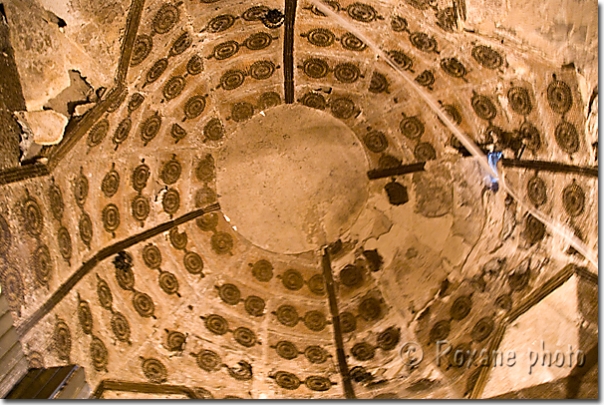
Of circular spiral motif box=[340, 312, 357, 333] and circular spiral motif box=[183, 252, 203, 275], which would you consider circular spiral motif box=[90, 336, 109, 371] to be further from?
circular spiral motif box=[340, 312, 357, 333]

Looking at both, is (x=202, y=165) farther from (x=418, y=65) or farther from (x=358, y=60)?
(x=418, y=65)

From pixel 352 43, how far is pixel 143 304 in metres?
3.03

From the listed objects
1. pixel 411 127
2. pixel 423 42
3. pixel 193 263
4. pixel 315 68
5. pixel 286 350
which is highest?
pixel 315 68

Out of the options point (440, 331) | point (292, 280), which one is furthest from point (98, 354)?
point (440, 331)

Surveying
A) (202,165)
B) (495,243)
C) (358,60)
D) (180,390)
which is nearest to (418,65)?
(358,60)

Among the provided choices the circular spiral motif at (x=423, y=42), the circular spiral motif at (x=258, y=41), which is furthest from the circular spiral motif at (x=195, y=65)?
the circular spiral motif at (x=423, y=42)

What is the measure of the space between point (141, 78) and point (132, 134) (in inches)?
22.6

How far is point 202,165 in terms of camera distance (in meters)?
6.42

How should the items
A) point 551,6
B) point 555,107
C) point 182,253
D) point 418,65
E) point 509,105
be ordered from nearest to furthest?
point 551,6 → point 555,107 → point 509,105 → point 418,65 → point 182,253

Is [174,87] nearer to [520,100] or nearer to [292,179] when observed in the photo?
[292,179]

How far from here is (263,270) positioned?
6.50 metres

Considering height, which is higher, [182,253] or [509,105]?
[509,105]

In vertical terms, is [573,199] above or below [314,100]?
below

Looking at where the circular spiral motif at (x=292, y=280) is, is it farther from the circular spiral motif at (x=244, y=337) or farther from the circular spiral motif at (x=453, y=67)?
the circular spiral motif at (x=453, y=67)
